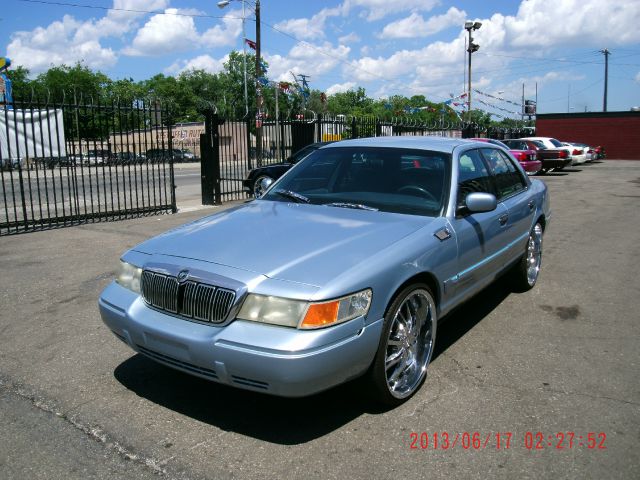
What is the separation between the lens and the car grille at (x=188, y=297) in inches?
115

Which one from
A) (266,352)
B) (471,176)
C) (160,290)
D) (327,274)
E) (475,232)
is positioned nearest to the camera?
(266,352)

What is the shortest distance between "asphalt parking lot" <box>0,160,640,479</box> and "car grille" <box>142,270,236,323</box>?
69 cm

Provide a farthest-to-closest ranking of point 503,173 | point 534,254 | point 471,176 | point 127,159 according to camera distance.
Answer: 1. point 127,159
2. point 534,254
3. point 503,173
4. point 471,176

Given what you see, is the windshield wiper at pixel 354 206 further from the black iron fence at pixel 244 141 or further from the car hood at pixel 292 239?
the black iron fence at pixel 244 141

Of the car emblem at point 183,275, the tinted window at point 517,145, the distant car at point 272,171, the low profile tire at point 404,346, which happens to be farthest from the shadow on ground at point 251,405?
the tinted window at point 517,145

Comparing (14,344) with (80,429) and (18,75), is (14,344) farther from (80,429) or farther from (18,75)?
(18,75)

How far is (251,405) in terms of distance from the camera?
11.3ft

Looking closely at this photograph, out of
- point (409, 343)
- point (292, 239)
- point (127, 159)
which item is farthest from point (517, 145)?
point (292, 239)

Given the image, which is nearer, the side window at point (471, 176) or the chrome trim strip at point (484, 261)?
the chrome trim strip at point (484, 261)

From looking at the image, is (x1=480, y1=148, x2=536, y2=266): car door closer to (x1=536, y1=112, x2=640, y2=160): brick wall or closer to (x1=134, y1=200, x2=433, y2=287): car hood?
(x1=134, y1=200, x2=433, y2=287): car hood

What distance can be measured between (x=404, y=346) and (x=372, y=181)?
146 centimetres

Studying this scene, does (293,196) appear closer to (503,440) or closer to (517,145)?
(503,440)

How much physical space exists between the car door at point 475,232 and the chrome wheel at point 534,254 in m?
1.21

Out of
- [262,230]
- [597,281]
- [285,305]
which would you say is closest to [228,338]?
[285,305]
